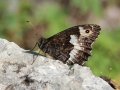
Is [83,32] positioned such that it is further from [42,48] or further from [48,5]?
[48,5]

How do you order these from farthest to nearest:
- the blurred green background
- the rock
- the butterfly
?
the blurred green background, the butterfly, the rock

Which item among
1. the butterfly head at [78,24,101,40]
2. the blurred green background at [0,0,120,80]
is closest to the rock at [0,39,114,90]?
the butterfly head at [78,24,101,40]

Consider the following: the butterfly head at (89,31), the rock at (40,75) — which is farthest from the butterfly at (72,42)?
the rock at (40,75)

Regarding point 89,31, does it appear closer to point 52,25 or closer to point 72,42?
point 72,42

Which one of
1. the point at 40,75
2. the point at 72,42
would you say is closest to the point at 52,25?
the point at 72,42

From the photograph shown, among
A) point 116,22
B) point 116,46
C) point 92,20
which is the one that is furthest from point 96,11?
point 116,22

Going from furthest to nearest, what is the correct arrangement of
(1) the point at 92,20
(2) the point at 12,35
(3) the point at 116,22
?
(3) the point at 116,22, (1) the point at 92,20, (2) the point at 12,35

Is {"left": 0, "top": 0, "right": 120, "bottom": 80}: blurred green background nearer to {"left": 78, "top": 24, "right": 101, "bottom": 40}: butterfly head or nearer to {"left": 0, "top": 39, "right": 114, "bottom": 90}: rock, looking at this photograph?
{"left": 78, "top": 24, "right": 101, "bottom": 40}: butterfly head
